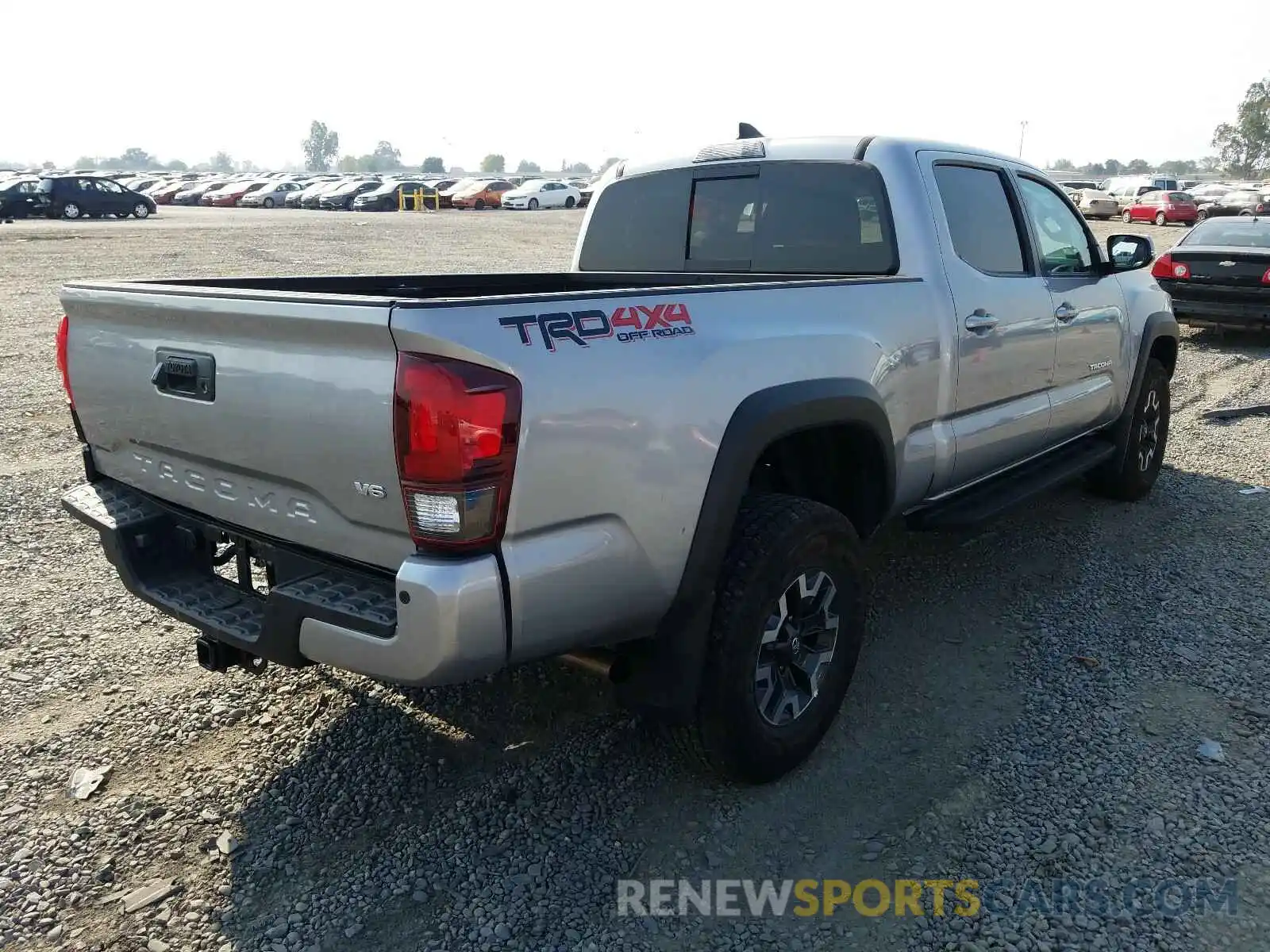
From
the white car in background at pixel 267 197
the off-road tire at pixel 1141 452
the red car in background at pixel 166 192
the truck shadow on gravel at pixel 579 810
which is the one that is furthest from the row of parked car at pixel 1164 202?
the red car in background at pixel 166 192

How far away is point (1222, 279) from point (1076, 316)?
7834mm

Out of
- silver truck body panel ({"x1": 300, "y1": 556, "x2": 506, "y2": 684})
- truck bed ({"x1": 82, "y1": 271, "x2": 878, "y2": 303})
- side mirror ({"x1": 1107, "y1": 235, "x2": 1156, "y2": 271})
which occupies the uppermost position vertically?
side mirror ({"x1": 1107, "y1": 235, "x2": 1156, "y2": 271})

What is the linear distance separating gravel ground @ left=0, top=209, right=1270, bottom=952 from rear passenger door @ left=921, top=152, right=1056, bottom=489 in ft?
2.52

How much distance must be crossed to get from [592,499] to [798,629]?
1012mm

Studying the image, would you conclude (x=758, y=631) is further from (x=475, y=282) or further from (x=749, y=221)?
(x=475, y=282)

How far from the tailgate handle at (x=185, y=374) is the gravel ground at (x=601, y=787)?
1.24 m

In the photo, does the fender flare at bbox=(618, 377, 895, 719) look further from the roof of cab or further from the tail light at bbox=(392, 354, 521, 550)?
the roof of cab

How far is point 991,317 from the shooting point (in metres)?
4.04

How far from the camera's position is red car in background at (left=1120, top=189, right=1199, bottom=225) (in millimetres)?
37250

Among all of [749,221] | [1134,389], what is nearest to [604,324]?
[749,221]

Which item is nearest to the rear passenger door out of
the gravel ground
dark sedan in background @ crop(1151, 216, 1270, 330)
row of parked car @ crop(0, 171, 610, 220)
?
the gravel ground

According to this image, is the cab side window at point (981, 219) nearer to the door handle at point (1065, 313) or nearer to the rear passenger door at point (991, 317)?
the rear passenger door at point (991, 317)

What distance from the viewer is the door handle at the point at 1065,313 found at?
459 centimetres

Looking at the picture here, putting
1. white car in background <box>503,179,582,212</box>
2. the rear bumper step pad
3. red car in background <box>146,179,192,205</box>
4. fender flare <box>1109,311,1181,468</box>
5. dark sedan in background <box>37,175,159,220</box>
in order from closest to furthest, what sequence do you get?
the rear bumper step pad, fender flare <box>1109,311,1181,468</box>, dark sedan in background <box>37,175,159,220</box>, white car in background <box>503,179,582,212</box>, red car in background <box>146,179,192,205</box>
